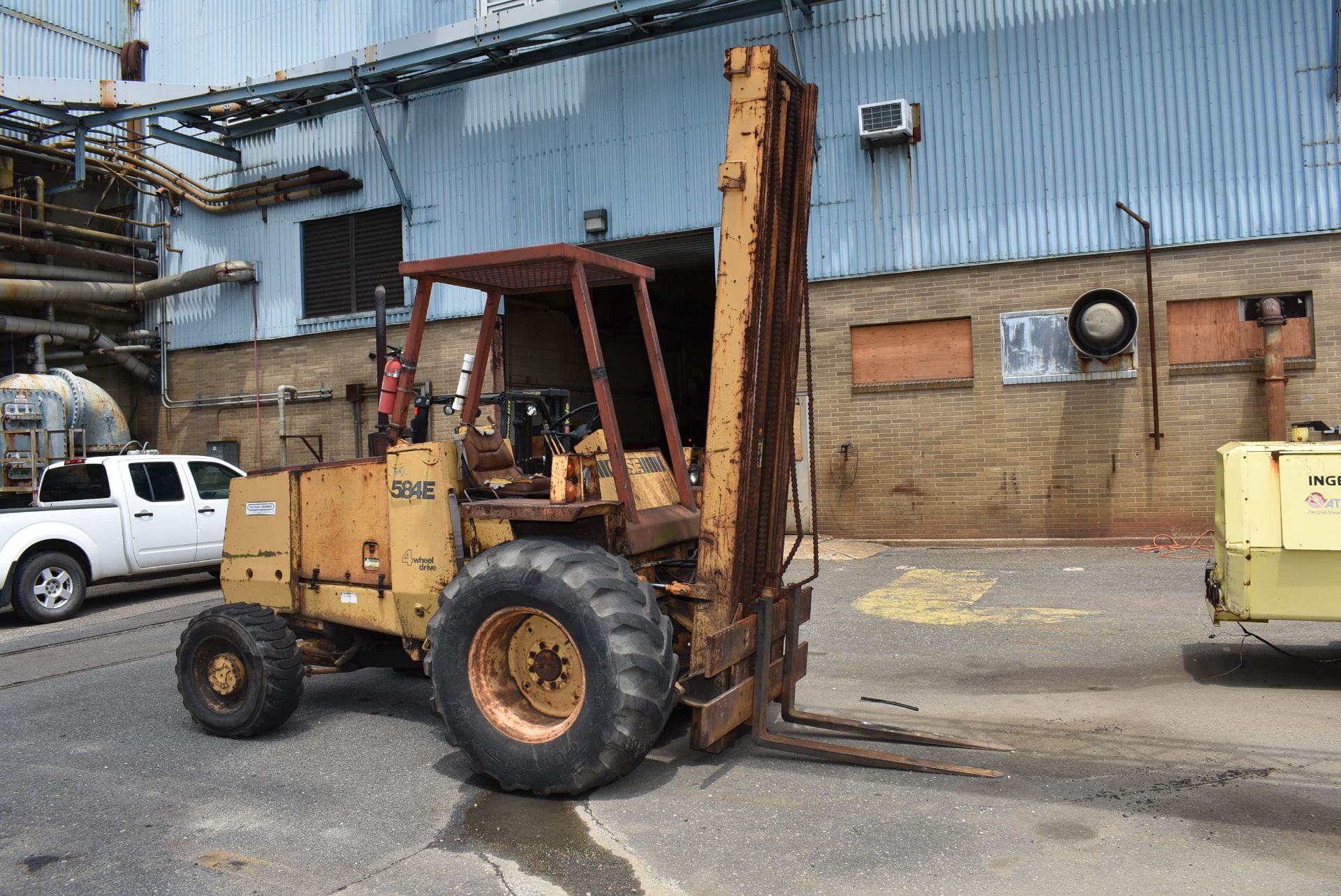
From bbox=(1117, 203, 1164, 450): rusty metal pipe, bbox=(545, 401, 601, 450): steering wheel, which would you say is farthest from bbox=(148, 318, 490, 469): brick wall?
bbox=(545, 401, 601, 450): steering wheel

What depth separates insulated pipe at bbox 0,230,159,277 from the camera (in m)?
19.2

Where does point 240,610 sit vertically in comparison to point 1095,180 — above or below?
below

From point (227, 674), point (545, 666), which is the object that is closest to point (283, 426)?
point (227, 674)

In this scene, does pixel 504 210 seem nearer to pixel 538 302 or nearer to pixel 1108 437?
pixel 538 302

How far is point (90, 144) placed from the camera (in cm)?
2095

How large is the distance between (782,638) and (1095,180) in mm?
11172

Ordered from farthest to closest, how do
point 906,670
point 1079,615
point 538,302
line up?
point 538,302, point 1079,615, point 906,670

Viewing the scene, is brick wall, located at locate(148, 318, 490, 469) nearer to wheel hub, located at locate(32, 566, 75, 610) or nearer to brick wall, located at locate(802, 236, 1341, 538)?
brick wall, located at locate(802, 236, 1341, 538)

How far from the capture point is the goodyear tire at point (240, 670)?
596cm

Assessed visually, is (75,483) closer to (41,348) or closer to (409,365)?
(409,365)

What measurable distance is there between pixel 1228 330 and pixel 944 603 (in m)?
6.54

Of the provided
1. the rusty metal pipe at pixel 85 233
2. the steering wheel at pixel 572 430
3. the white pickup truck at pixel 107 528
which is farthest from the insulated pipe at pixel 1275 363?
the rusty metal pipe at pixel 85 233

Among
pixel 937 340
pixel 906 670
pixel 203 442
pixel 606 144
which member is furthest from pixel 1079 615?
pixel 203 442

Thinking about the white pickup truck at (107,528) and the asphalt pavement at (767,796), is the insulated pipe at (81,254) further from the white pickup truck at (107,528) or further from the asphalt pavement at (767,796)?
the asphalt pavement at (767,796)
